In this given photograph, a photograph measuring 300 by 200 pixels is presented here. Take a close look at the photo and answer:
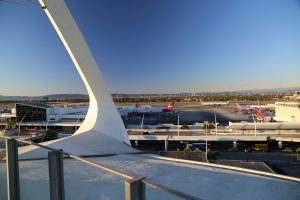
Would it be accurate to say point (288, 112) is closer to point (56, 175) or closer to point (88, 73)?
point (88, 73)

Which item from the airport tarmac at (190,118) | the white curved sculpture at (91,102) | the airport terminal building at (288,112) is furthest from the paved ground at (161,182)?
the airport tarmac at (190,118)

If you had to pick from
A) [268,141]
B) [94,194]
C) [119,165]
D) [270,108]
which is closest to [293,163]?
[268,141]

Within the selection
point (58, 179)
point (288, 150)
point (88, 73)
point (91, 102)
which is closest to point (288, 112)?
point (288, 150)

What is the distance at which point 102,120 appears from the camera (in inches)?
559

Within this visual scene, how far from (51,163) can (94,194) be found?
129 cm

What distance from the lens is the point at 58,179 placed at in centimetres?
221

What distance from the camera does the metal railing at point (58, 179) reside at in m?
1.49

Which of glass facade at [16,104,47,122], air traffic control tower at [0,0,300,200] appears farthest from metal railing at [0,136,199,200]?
glass facade at [16,104,47,122]

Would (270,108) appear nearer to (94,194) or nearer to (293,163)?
(293,163)

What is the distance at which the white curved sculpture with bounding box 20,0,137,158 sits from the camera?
35.4ft

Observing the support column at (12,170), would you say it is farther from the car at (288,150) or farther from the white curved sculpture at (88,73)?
the car at (288,150)

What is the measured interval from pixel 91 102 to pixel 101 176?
12069 millimetres

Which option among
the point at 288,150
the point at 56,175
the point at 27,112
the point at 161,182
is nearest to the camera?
the point at 56,175

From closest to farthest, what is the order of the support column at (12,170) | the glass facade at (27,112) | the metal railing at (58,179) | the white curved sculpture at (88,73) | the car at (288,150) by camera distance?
the metal railing at (58,179), the support column at (12,170), the white curved sculpture at (88,73), the car at (288,150), the glass facade at (27,112)
